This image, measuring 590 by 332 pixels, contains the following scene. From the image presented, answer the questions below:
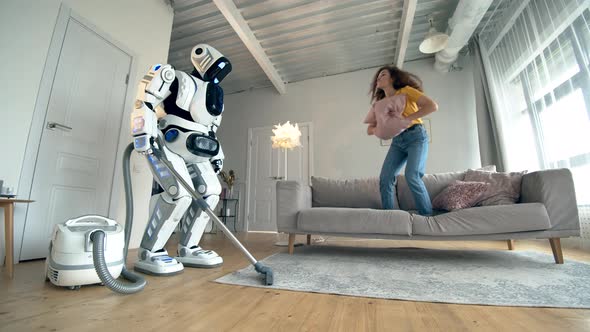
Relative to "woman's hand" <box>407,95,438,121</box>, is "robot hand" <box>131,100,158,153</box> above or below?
below

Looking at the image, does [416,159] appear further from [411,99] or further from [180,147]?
[180,147]

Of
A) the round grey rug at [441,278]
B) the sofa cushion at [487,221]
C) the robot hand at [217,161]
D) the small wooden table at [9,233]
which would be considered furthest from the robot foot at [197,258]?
the sofa cushion at [487,221]

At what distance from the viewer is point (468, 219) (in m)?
1.64

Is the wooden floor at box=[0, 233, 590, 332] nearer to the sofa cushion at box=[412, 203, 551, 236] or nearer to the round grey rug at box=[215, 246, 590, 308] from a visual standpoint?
the round grey rug at box=[215, 246, 590, 308]

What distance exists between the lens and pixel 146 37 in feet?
9.15

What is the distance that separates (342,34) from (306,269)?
3.78m

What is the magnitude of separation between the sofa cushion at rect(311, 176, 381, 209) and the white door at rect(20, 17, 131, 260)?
197 cm

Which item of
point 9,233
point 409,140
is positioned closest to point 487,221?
point 409,140

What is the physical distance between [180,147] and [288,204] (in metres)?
0.95

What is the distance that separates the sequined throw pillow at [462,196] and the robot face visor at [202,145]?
176 centimetres

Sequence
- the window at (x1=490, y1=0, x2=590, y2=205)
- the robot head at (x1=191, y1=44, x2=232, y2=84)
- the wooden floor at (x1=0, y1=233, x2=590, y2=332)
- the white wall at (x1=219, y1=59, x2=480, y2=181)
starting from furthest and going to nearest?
the white wall at (x1=219, y1=59, x2=480, y2=181) → the window at (x1=490, y1=0, x2=590, y2=205) → the robot head at (x1=191, y1=44, x2=232, y2=84) → the wooden floor at (x1=0, y1=233, x2=590, y2=332)

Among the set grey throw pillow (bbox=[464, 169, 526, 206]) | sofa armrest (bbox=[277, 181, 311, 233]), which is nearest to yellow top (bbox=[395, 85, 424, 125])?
grey throw pillow (bbox=[464, 169, 526, 206])

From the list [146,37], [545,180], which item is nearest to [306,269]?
[545,180]

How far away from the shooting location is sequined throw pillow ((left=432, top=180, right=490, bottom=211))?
6.14ft
